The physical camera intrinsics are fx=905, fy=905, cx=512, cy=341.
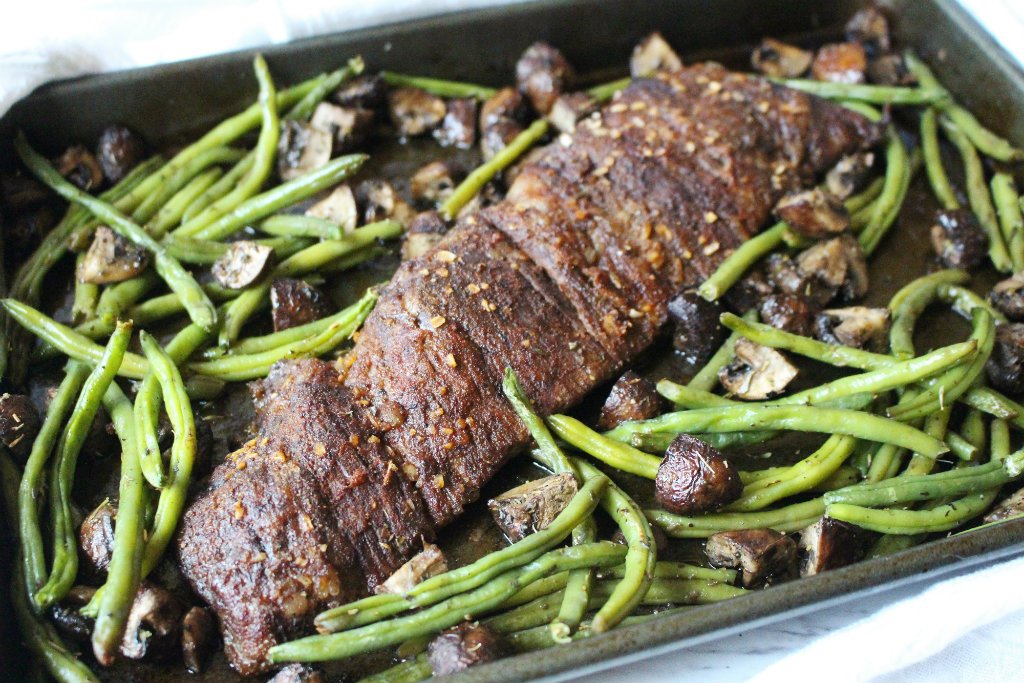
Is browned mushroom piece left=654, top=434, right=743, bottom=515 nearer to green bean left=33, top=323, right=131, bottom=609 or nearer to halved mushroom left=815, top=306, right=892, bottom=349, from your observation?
halved mushroom left=815, top=306, right=892, bottom=349

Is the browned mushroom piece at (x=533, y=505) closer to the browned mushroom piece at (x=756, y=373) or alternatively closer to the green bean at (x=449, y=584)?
the green bean at (x=449, y=584)

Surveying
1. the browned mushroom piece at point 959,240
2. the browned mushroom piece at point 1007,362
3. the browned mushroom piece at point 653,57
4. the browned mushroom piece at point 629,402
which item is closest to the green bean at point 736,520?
the browned mushroom piece at point 629,402

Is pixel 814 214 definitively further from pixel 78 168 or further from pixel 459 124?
pixel 78 168

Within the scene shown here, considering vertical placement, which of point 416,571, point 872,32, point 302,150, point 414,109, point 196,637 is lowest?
point 196,637

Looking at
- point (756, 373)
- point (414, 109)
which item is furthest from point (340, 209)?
point (756, 373)

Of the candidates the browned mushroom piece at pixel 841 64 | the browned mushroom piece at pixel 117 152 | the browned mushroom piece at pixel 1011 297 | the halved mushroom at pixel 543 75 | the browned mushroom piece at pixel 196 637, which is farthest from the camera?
the browned mushroom piece at pixel 841 64

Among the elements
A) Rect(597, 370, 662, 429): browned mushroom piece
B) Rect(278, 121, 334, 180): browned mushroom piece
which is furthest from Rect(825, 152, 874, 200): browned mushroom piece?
Rect(278, 121, 334, 180): browned mushroom piece
